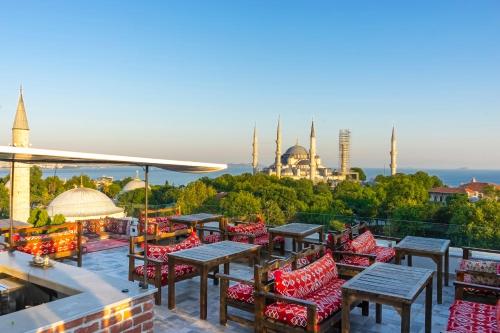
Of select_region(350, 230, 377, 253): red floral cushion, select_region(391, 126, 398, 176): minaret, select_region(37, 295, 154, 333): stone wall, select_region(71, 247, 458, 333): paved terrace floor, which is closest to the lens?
select_region(37, 295, 154, 333): stone wall

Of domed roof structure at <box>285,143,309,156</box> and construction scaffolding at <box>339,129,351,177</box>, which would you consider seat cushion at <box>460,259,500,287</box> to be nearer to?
construction scaffolding at <box>339,129,351,177</box>

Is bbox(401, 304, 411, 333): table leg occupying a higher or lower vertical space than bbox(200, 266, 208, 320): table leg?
higher

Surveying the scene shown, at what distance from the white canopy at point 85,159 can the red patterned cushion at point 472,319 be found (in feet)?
7.90

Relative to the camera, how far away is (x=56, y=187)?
172ft

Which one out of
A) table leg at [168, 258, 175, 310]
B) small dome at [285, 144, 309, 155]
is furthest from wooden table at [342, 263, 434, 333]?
small dome at [285, 144, 309, 155]

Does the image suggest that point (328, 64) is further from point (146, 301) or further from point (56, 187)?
point (56, 187)

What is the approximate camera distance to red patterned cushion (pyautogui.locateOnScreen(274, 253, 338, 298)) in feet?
12.1

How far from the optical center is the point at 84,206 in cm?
1802

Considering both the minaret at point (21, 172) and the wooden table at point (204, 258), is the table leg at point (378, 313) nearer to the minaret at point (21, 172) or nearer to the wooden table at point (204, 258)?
the wooden table at point (204, 258)

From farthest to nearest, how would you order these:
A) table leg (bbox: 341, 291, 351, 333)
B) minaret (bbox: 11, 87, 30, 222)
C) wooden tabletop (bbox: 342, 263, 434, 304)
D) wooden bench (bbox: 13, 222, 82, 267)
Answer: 1. minaret (bbox: 11, 87, 30, 222)
2. wooden bench (bbox: 13, 222, 82, 267)
3. table leg (bbox: 341, 291, 351, 333)
4. wooden tabletop (bbox: 342, 263, 434, 304)

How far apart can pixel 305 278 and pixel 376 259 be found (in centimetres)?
206

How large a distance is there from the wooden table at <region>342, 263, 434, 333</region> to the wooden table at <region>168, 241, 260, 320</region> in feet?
5.85

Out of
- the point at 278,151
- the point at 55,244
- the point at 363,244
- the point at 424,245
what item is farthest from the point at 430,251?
the point at 278,151

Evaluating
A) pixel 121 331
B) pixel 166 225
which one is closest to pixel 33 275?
pixel 121 331
